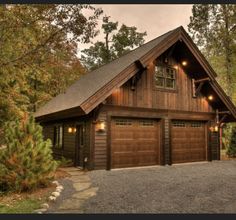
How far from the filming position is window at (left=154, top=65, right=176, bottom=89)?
528 inches

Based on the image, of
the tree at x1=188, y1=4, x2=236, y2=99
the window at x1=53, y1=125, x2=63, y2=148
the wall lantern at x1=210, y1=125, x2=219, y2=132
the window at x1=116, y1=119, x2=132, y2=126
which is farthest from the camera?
the tree at x1=188, y1=4, x2=236, y2=99

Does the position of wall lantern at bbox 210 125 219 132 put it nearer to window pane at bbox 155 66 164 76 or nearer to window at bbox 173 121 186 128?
window at bbox 173 121 186 128

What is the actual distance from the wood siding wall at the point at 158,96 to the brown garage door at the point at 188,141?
85 cm

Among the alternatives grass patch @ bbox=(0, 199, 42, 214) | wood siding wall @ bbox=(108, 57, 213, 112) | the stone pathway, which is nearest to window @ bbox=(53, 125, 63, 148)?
wood siding wall @ bbox=(108, 57, 213, 112)

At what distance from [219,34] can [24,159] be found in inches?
839

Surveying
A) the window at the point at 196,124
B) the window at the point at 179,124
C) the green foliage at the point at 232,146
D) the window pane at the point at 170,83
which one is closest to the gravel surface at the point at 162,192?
the window at the point at 179,124

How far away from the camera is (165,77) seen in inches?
537

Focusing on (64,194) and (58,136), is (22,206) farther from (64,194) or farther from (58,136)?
(58,136)

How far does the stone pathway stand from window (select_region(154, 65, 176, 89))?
20.0 feet

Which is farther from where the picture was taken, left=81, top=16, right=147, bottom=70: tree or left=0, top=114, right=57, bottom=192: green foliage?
left=81, top=16, right=147, bottom=70: tree

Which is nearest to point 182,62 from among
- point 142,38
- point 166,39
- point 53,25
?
point 166,39

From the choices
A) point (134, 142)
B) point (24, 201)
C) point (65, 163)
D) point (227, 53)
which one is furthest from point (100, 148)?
point (227, 53)

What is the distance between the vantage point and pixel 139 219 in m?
5.10

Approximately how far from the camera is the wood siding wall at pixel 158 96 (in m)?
12.1
